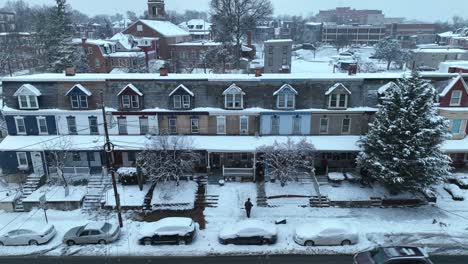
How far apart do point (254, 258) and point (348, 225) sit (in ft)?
21.4

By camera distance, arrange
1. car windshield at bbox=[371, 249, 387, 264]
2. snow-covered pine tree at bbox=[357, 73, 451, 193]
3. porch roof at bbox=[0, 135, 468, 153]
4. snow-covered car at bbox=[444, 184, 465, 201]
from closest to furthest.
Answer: car windshield at bbox=[371, 249, 387, 264]
snow-covered pine tree at bbox=[357, 73, 451, 193]
snow-covered car at bbox=[444, 184, 465, 201]
porch roof at bbox=[0, 135, 468, 153]

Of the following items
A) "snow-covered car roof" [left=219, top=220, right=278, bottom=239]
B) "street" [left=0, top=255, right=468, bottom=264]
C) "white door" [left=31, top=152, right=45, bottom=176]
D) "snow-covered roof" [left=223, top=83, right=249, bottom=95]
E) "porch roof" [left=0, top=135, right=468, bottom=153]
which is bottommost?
"street" [left=0, top=255, right=468, bottom=264]

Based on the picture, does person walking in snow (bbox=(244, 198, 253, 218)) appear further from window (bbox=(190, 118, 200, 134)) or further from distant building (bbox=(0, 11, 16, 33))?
distant building (bbox=(0, 11, 16, 33))

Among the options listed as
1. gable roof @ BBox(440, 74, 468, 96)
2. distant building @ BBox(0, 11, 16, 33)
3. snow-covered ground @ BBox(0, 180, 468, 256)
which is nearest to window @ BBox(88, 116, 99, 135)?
snow-covered ground @ BBox(0, 180, 468, 256)

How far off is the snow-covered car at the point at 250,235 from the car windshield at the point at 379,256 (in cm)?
586

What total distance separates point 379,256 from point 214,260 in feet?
30.7

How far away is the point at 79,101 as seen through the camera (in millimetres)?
31578

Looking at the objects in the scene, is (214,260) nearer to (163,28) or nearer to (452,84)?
(452,84)

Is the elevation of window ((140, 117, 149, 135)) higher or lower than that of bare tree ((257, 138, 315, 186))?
higher

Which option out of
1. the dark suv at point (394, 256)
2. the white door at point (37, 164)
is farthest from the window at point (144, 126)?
the dark suv at point (394, 256)

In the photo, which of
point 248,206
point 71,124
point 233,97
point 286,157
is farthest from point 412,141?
point 71,124

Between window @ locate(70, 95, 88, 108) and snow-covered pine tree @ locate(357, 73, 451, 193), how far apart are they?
2541 cm

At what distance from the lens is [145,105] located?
31703mm

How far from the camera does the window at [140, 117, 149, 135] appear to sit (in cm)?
3182
